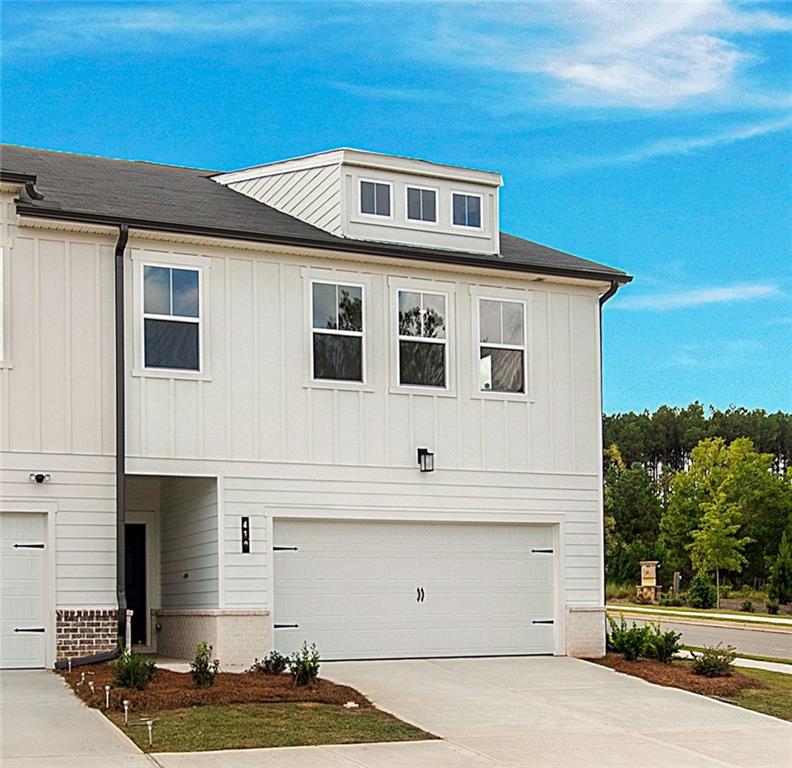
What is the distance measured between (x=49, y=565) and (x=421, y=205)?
790cm

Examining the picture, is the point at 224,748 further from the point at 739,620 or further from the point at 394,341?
the point at 739,620

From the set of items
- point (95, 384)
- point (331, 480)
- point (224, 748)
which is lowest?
point (224, 748)

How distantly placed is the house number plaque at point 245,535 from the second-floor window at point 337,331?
236 centimetres

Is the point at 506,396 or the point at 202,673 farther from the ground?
the point at 506,396

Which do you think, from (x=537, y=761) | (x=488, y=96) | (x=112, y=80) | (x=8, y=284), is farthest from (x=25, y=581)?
(x=488, y=96)

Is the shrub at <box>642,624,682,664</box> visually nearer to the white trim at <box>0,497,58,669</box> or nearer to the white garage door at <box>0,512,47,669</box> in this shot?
the white trim at <box>0,497,58,669</box>

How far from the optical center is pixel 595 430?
67.9 ft

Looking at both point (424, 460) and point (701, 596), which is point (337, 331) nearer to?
point (424, 460)

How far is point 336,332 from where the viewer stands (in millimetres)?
18953

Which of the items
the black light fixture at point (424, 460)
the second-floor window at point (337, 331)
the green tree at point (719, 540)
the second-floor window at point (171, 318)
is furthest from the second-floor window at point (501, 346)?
the green tree at point (719, 540)

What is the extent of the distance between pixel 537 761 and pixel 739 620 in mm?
24795

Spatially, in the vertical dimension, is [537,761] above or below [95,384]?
below

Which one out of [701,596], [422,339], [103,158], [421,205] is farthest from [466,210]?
[701,596]

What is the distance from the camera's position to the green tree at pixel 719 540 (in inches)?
1805
